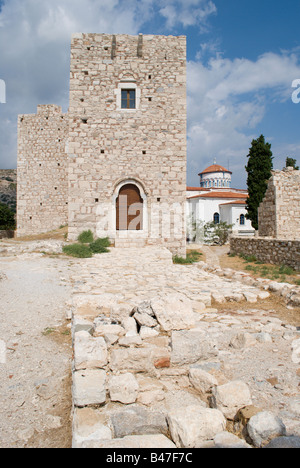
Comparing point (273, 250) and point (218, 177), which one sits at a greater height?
point (218, 177)

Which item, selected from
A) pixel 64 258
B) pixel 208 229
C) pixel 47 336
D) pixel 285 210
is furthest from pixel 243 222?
pixel 47 336

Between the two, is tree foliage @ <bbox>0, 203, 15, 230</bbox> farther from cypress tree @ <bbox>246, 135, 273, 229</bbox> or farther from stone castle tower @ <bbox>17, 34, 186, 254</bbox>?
cypress tree @ <bbox>246, 135, 273, 229</bbox>

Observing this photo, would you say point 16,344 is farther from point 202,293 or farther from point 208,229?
point 208,229

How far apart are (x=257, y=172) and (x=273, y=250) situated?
45.2ft

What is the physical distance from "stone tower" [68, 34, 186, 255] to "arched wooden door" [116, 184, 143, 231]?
5 cm

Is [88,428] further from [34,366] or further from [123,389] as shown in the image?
[34,366]

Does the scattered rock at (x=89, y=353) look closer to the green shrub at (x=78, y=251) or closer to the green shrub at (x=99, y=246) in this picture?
the green shrub at (x=78, y=251)

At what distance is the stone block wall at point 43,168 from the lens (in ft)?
64.5

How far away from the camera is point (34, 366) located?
9.57 ft

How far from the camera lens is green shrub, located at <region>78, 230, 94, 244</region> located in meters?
11.0

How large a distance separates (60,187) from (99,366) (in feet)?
61.1

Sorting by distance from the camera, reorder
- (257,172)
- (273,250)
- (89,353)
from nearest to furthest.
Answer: (89,353) → (273,250) → (257,172)

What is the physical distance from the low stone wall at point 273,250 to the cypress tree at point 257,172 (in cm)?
1023

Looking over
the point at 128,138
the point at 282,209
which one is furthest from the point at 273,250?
the point at 128,138
